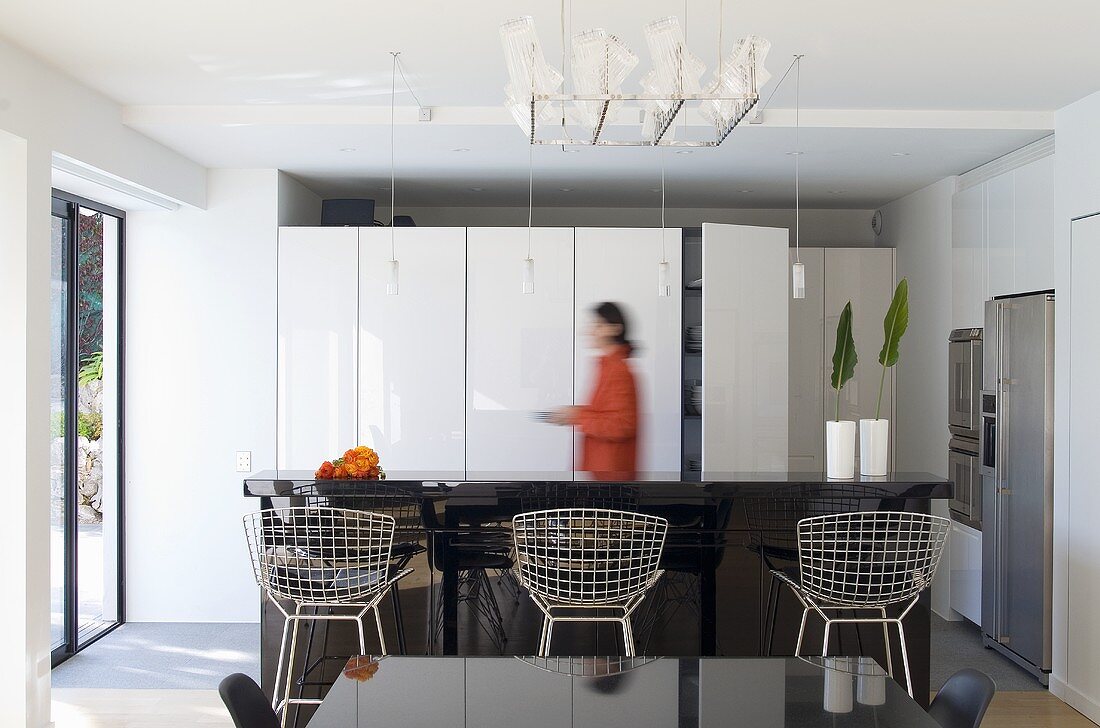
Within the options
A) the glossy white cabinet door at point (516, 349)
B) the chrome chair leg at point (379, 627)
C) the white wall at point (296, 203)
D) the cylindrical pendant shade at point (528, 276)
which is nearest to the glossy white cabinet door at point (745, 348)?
the glossy white cabinet door at point (516, 349)

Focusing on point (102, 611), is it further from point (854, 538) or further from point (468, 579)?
point (854, 538)

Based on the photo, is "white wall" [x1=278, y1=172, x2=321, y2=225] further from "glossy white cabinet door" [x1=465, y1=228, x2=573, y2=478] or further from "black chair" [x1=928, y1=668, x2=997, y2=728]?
"black chair" [x1=928, y1=668, x2=997, y2=728]

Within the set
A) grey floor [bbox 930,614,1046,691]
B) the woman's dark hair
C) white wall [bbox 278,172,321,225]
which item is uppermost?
white wall [bbox 278,172,321,225]

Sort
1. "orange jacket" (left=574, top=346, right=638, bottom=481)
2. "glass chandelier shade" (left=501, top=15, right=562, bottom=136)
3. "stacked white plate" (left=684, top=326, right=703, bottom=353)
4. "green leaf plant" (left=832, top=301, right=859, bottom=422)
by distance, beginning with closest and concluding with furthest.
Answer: "glass chandelier shade" (left=501, top=15, right=562, bottom=136) → "green leaf plant" (left=832, top=301, right=859, bottom=422) → "orange jacket" (left=574, top=346, right=638, bottom=481) → "stacked white plate" (left=684, top=326, right=703, bottom=353)

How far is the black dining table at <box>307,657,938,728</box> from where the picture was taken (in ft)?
6.47

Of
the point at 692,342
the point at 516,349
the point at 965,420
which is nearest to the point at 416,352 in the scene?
the point at 516,349

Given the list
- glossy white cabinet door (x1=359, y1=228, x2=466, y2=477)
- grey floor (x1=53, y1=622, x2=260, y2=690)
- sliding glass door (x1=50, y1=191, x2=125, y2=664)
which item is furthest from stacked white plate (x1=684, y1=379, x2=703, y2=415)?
sliding glass door (x1=50, y1=191, x2=125, y2=664)

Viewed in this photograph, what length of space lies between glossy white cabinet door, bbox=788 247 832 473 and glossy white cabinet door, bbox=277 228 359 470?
2.93 m

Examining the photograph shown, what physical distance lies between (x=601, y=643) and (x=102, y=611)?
322 cm

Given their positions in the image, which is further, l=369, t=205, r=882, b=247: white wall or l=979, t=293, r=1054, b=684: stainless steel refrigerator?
l=369, t=205, r=882, b=247: white wall

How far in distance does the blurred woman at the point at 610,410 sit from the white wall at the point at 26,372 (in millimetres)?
2553

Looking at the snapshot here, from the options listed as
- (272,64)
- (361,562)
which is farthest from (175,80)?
(361,562)

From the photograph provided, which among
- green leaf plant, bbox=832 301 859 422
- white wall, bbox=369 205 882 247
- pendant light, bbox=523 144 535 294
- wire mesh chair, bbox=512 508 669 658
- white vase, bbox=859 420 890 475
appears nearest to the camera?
wire mesh chair, bbox=512 508 669 658

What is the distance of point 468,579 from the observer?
3.91m
